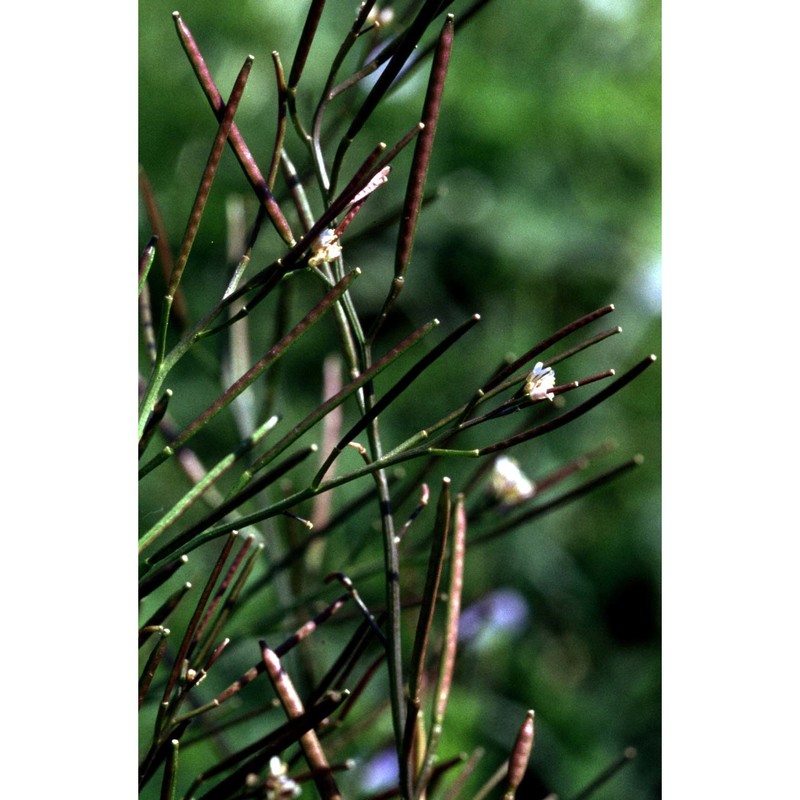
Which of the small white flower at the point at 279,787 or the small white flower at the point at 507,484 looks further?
the small white flower at the point at 507,484

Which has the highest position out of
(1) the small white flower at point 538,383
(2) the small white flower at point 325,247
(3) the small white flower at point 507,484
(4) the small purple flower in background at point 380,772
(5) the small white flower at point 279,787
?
(2) the small white flower at point 325,247

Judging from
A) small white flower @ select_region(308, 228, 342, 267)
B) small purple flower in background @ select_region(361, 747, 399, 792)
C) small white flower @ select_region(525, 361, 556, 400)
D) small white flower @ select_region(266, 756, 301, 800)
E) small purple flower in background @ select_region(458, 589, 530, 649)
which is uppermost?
small white flower @ select_region(308, 228, 342, 267)

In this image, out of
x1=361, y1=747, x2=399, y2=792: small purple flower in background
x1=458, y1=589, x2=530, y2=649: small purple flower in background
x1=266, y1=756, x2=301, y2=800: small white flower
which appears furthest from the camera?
x1=458, y1=589, x2=530, y2=649: small purple flower in background

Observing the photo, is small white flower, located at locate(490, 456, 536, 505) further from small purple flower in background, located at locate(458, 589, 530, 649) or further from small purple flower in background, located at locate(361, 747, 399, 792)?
small purple flower in background, located at locate(458, 589, 530, 649)

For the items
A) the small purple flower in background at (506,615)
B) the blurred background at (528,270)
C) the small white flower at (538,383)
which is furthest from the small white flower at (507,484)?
the small purple flower in background at (506,615)

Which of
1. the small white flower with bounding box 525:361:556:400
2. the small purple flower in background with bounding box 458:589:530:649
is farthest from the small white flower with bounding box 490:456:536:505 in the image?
the small purple flower in background with bounding box 458:589:530:649

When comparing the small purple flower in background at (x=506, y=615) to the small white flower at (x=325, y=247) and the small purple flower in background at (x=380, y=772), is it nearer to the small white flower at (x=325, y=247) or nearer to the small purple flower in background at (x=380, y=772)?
the small purple flower in background at (x=380, y=772)
